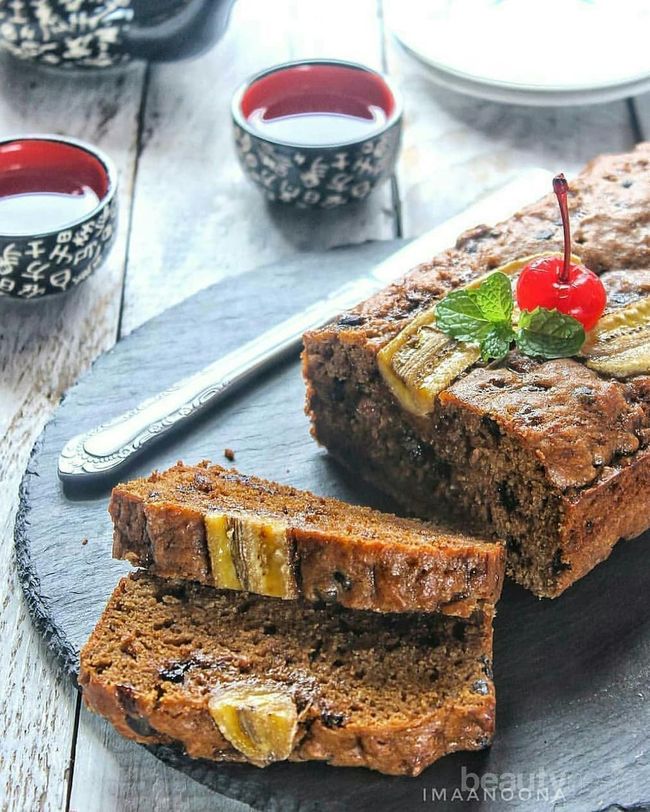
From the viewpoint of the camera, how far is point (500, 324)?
128 inches

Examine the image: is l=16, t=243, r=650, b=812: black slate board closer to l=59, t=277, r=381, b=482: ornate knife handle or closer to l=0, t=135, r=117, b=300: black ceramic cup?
l=59, t=277, r=381, b=482: ornate knife handle

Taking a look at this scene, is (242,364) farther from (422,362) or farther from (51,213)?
(51,213)

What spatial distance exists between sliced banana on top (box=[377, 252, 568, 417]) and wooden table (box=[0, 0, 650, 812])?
4.14 feet

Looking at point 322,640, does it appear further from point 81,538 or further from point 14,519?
point 14,519

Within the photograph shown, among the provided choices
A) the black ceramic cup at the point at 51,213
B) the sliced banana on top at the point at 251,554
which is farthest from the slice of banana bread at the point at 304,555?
the black ceramic cup at the point at 51,213

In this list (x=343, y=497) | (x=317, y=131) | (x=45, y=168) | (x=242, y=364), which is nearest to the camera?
(x=343, y=497)

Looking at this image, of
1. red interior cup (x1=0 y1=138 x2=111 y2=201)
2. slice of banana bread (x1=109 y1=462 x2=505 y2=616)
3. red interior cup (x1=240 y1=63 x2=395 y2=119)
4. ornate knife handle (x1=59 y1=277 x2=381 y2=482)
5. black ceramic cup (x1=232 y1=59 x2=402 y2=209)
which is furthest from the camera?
red interior cup (x1=240 y1=63 x2=395 y2=119)

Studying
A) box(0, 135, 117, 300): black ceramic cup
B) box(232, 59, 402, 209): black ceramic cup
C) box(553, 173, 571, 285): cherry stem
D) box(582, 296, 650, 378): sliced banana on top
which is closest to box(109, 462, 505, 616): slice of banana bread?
box(582, 296, 650, 378): sliced banana on top

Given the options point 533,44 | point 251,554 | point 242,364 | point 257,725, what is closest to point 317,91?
point 533,44

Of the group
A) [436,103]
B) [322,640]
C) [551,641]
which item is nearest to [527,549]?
[551,641]

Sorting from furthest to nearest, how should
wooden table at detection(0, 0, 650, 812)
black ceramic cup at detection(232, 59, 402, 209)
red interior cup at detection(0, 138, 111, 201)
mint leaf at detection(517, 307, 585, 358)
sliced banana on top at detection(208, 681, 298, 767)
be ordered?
black ceramic cup at detection(232, 59, 402, 209) → red interior cup at detection(0, 138, 111, 201) → wooden table at detection(0, 0, 650, 812) → mint leaf at detection(517, 307, 585, 358) → sliced banana on top at detection(208, 681, 298, 767)

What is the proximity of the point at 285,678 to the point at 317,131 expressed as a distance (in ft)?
9.04

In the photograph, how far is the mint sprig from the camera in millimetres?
3180

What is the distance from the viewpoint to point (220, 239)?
4867 mm
